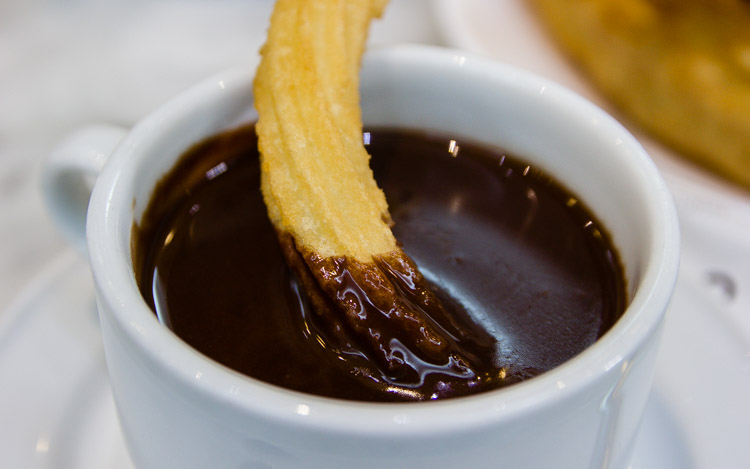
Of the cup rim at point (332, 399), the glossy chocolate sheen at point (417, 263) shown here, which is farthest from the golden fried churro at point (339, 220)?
the cup rim at point (332, 399)

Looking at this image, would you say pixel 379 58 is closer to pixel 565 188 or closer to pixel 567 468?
pixel 565 188

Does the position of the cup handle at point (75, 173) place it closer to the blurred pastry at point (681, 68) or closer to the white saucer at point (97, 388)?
the white saucer at point (97, 388)

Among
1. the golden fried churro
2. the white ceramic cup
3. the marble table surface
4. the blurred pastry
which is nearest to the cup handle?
the white ceramic cup

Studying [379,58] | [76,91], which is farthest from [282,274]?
[76,91]

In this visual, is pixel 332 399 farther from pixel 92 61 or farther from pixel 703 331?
pixel 92 61

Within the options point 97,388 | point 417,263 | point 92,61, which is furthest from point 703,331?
point 92,61

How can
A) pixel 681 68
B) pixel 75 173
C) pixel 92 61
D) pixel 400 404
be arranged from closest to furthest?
1. pixel 400 404
2. pixel 75 173
3. pixel 681 68
4. pixel 92 61
